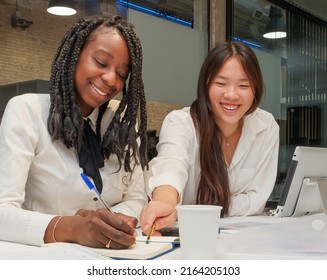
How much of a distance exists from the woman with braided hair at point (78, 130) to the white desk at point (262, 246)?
0.32 metres

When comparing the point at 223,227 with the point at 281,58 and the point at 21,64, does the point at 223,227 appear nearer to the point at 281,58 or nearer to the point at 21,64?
the point at 21,64

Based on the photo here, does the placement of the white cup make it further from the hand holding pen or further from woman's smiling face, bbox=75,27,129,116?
woman's smiling face, bbox=75,27,129,116

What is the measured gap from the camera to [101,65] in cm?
148

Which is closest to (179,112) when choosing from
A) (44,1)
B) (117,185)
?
(117,185)

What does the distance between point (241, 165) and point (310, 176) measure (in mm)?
408

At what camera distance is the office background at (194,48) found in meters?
3.91

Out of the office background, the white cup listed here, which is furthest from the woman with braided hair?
the office background

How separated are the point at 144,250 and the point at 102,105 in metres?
0.81

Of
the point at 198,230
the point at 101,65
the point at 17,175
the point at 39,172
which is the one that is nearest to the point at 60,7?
the point at 101,65

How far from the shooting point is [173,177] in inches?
63.3

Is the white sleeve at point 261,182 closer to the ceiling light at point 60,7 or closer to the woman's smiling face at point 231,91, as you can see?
the woman's smiling face at point 231,91

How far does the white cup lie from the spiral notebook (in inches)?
4.1

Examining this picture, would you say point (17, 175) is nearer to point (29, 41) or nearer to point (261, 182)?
point (261, 182)

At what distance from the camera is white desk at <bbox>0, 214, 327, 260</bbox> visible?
37.3 inches
